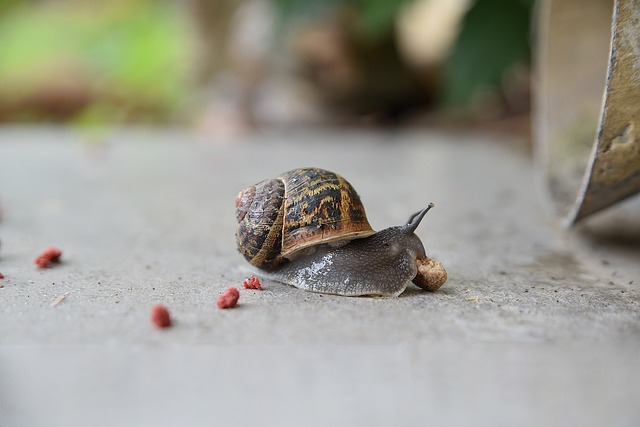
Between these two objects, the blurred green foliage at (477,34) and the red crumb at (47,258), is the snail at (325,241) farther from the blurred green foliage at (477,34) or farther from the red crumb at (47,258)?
the blurred green foliage at (477,34)

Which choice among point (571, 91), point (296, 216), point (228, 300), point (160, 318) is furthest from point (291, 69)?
point (160, 318)

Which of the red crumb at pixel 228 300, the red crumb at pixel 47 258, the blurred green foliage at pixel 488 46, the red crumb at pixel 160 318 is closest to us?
the red crumb at pixel 160 318

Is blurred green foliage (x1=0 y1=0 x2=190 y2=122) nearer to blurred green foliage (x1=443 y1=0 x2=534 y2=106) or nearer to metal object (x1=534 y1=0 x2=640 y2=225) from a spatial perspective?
A: blurred green foliage (x1=443 y1=0 x2=534 y2=106)

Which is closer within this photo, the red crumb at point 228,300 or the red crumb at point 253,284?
the red crumb at point 228,300

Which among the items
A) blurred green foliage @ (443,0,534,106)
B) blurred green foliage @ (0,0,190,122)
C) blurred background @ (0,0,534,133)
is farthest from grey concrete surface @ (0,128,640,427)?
blurred green foliage @ (0,0,190,122)

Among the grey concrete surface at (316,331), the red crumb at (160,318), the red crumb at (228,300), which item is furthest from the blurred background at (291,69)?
the red crumb at (160,318)

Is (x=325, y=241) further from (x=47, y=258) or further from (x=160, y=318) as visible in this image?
(x=47, y=258)

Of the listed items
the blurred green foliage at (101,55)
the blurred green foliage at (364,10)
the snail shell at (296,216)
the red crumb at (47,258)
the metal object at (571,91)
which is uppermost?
the blurred green foliage at (101,55)
